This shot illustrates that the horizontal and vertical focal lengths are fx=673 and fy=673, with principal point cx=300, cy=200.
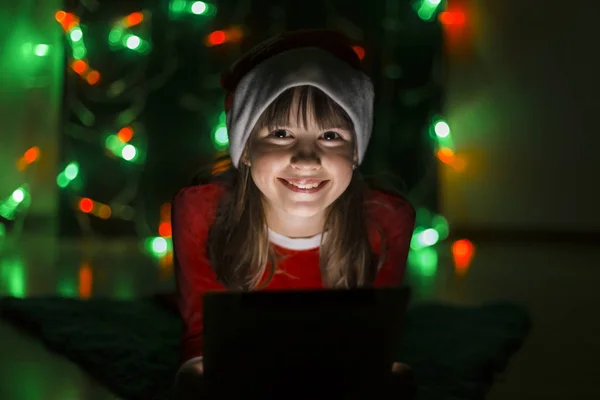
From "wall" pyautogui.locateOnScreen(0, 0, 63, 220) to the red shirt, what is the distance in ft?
6.81

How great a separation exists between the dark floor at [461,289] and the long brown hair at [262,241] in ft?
0.84

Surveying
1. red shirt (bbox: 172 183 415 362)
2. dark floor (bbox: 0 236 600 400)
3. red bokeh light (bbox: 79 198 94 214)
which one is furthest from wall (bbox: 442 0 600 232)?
red shirt (bbox: 172 183 415 362)

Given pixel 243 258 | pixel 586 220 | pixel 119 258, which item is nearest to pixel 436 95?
pixel 586 220

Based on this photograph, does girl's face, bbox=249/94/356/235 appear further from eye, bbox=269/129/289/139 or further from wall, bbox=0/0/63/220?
wall, bbox=0/0/63/220

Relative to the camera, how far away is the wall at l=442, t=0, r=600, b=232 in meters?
2.75

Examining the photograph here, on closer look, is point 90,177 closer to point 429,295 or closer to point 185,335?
point 429,295

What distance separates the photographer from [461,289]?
67.5 inches

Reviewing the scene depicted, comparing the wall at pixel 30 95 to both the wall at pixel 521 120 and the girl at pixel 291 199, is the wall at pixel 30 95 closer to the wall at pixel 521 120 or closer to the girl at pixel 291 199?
the wall at pixel 521 120

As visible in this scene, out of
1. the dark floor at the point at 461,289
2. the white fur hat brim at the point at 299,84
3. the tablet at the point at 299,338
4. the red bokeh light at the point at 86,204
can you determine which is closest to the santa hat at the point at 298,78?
the white fur hat brim at the point at 299,84

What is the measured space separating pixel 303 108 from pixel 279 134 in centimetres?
4

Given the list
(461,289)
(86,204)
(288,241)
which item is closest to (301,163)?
(288,241)

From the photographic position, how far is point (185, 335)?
0.82 metres

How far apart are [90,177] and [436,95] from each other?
1.43 metres

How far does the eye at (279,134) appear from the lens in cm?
75
